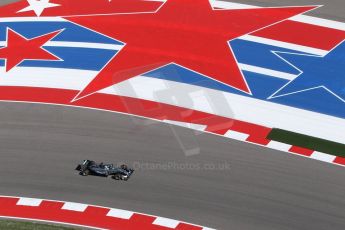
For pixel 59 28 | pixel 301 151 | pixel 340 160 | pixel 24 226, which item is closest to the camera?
pixel 24 226

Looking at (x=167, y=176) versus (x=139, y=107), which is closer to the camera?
(x=167, y=176)

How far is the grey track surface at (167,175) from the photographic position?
25047mm

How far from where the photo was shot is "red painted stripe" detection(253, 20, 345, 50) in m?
32.4


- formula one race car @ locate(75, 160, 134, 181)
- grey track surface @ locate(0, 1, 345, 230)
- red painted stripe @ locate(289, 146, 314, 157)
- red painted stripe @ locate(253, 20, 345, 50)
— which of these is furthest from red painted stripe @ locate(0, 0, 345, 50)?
formula one race car @ locate(75, 160, 134, 181)

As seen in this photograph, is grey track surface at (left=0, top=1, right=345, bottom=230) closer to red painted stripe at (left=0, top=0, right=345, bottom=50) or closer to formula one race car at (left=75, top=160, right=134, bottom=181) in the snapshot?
formula one race car at (left=75, top=160, right=134, bottom=181)

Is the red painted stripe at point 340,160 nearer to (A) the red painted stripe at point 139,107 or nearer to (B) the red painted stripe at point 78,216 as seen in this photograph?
(A) the red painted stripe at point 139,107

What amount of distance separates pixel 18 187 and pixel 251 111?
9689 millimetres

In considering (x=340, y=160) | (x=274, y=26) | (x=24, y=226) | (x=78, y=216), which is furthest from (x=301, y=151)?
(x=24, y=226)

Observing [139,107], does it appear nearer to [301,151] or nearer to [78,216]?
[78,216]

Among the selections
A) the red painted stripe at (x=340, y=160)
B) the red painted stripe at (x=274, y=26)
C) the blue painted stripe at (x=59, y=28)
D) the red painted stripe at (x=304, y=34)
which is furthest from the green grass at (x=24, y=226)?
the red painted stripe at (x=304, y=34)

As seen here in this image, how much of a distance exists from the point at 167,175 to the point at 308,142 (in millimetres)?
5676

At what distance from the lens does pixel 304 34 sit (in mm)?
32906

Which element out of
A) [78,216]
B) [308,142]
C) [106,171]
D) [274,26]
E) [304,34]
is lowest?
[78,216]

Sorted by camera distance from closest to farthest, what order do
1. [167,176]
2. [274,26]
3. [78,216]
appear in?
[78,216] → [167,176] → [274,26]
